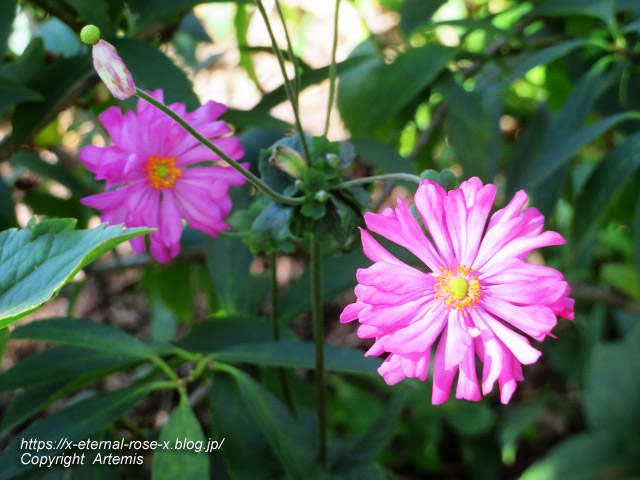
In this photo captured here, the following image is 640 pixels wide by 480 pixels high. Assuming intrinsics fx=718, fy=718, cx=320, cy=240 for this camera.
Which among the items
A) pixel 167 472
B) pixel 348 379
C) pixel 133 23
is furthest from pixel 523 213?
pixel 348 379

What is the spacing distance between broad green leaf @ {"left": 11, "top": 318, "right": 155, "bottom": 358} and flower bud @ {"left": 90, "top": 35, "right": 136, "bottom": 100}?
364 mm

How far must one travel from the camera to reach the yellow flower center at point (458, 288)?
0.60 meters

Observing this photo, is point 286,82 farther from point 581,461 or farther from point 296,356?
point 581,461

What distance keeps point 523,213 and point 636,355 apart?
40.3 inches

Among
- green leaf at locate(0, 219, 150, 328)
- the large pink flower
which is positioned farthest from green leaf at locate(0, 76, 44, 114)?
the large pink flower

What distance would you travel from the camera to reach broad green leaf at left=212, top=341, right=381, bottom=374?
0.79m

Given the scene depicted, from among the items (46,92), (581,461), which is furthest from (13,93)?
(581,461)

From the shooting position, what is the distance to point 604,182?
3.30 ft

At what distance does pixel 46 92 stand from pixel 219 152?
40cm

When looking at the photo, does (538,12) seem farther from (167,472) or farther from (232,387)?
(167,472)

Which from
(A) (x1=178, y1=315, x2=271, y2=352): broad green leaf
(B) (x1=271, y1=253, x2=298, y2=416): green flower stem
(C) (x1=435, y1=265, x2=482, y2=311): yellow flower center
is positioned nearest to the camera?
(C) (x1=435, y1=265, x2=482, y2=311): yellow flower center

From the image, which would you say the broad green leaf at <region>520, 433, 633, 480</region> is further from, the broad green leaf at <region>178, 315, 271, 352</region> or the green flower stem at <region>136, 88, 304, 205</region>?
the green flower stem at <region>136, 88, 304, 205</region>

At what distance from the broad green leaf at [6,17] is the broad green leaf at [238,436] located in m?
0.47

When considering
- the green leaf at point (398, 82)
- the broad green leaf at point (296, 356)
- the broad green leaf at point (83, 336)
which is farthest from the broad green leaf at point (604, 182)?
the broad green leaf at point (83, 336)
